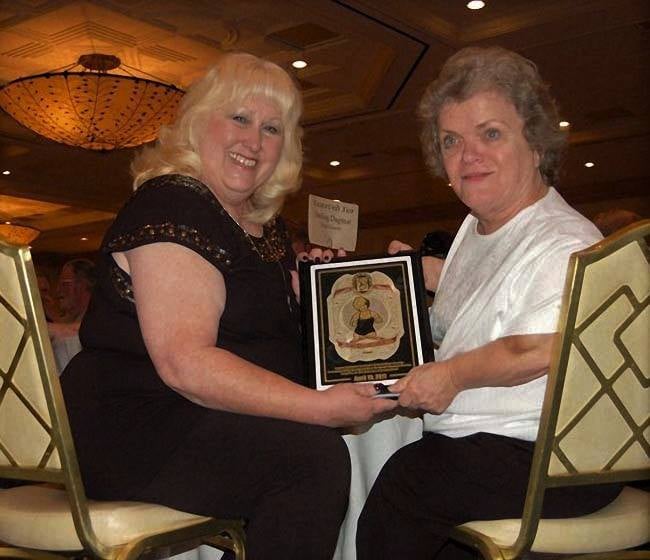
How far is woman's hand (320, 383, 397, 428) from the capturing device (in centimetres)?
162

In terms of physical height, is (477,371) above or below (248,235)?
below

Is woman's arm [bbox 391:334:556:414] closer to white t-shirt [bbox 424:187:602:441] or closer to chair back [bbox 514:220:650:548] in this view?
A: white t-shirt [bbox 424:187:602:441]

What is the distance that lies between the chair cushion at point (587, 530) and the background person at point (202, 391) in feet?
1.03

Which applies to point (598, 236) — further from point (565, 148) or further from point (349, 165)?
point (349, 165)

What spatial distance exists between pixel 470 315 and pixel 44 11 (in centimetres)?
604

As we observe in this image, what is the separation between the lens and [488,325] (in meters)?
1.74

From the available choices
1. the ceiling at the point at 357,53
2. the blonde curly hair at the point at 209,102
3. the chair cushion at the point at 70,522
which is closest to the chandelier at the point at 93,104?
the ceiling at the point at 357,53

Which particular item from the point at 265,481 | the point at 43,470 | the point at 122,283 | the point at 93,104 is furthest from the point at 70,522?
the point at 93,104

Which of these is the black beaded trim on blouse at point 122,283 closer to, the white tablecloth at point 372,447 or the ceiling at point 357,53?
the white tablecloth at point 372,447

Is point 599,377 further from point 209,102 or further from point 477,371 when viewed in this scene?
point 209,102

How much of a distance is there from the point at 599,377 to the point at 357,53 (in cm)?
686

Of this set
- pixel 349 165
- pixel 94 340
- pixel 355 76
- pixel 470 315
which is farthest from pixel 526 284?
pixel 349 165

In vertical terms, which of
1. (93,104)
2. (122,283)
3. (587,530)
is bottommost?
(587,530)

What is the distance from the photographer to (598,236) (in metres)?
1.70
